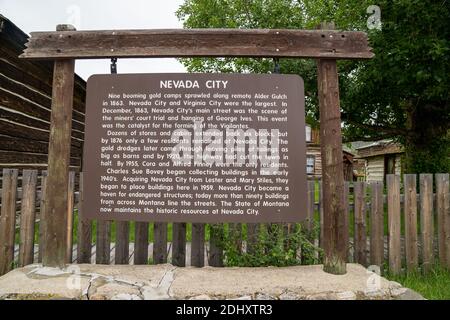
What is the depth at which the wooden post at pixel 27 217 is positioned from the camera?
3936 mm

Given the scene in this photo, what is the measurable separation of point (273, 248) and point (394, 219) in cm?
166

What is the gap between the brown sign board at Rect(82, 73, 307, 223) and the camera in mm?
3299

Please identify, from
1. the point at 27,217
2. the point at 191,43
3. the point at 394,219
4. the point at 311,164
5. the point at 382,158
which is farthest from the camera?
the point at 311,164

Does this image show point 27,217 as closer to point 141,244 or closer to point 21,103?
point 141,244

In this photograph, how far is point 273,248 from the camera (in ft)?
12.6

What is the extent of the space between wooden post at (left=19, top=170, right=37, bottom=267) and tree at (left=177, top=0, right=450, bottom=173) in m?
3.83

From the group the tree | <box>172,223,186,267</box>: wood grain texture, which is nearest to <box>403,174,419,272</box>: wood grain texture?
the tree

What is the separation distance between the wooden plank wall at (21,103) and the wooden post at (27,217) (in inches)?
124

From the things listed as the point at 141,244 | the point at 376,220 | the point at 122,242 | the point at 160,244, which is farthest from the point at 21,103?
the point at 376,220

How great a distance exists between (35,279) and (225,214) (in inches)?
74.4

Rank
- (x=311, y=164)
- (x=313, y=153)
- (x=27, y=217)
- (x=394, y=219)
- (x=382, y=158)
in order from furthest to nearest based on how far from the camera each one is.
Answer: (x=313, y=153)
(x=311, y=164)
(x=382, y=158)
(x=394, y=219)
(x=27, y=217)

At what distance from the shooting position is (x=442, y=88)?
674cm

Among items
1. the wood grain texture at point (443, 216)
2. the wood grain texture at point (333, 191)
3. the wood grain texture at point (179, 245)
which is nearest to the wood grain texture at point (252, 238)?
the wood grain texture at point (179, 245)
